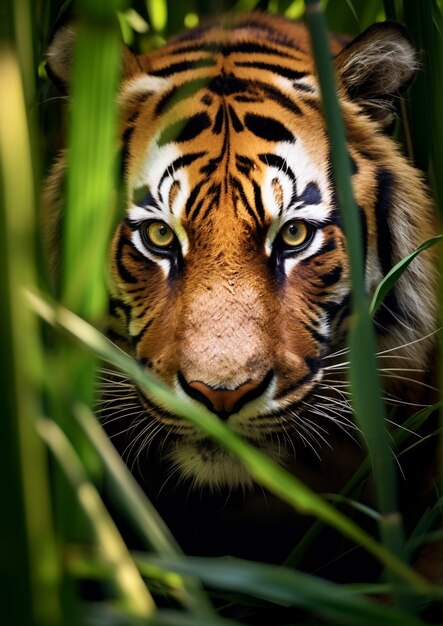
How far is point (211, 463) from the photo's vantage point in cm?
A: 145

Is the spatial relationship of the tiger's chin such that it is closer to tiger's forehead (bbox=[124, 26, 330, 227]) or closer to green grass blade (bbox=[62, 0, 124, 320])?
tiger's forehead (bbox=[124, 26, 330, 227])

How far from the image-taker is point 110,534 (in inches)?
26.2

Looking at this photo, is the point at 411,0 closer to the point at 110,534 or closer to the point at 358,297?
the point at 358,297

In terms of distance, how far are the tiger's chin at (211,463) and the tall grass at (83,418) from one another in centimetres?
65

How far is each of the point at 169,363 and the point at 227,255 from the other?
0.60ft

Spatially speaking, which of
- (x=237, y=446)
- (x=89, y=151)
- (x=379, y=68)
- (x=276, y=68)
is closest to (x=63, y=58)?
(x=276, y=68)

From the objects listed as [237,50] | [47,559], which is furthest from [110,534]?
[237,50]

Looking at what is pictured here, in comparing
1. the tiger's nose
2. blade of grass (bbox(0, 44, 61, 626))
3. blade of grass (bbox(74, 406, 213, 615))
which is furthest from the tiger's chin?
blade of grass (bbox(0, 44, 61, 626))

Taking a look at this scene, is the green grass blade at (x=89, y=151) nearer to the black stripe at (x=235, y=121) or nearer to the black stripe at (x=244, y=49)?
the black stripe at (x=235, y=121)

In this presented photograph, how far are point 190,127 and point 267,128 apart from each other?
4.9 inches

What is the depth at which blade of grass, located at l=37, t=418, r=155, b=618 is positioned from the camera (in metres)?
0.65

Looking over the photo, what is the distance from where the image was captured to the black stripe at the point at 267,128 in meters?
1.47

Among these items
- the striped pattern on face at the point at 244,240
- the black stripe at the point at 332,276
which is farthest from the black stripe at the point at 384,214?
the black stripe at the point at 332,276

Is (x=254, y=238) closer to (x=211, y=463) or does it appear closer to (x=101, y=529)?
(x=211, y=463)
